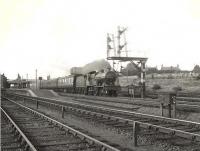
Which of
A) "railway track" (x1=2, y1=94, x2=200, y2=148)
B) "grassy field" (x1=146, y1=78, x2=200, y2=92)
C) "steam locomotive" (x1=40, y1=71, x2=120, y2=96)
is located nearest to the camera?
"railway track" (x1=2, y1=94, x2=200, y2=148)

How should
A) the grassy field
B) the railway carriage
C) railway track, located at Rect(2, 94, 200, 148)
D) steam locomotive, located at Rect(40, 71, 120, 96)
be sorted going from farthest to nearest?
the railway carriage → the grassy field → steam locomotive, located at Rect(40, 71, 120, 96) → railway track, located at Rect(2, 94, 200, 148)

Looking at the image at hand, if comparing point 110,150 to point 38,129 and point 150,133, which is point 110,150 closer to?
point 150,133

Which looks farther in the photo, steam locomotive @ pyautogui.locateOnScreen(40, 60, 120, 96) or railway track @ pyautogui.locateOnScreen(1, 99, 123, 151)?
steam locomotive @ pyautogui.locateOnScreen(40, 60, 120, 96)

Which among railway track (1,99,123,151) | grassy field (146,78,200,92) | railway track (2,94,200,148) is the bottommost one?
railway track (1,99,123,151)

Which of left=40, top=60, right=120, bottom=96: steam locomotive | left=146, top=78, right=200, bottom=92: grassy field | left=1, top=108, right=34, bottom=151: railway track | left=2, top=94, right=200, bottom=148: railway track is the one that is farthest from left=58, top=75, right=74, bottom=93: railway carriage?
left=1, top=108, right=34, bottom=151: railway track

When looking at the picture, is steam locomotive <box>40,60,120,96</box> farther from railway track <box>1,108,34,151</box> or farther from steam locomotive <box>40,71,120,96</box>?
railway track <box>1,108,34,151</box>

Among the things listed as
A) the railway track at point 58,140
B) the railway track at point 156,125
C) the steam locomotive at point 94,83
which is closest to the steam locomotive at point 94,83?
the steam locomotive at point 94,83

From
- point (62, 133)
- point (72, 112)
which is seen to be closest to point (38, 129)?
point (62, 133)

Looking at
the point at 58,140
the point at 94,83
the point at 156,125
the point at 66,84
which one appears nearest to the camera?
the point at 58,140

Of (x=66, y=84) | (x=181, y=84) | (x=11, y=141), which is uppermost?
(x=66, y=84)

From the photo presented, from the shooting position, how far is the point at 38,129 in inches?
504

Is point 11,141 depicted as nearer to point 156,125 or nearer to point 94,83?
point 156,125

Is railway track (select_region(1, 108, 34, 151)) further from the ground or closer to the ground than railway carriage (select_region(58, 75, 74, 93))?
closer to the ground

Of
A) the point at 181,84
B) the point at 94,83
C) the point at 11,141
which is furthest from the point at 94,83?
the point at 11,141
